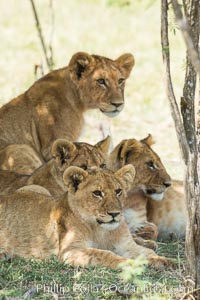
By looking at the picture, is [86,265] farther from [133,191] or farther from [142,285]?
[133,191]

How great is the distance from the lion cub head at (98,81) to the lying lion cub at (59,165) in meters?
0.74

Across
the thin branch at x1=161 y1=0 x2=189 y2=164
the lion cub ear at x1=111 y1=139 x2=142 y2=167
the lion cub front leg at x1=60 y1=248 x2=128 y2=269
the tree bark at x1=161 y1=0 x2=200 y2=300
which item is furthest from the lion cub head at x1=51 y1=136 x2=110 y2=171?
the thin branch at x1=161 y1=0 x2=189 y2=164

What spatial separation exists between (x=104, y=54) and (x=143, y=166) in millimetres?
5869

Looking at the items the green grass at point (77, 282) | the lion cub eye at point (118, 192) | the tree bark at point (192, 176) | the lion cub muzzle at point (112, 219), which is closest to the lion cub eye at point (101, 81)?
the lion cub eye at point (118, 192)

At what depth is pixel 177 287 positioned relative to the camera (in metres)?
5.76

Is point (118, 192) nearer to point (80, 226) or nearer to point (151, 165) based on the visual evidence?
point (80, 226)

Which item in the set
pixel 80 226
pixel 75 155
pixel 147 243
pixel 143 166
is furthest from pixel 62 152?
pixel 80 226

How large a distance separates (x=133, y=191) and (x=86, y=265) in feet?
4.78

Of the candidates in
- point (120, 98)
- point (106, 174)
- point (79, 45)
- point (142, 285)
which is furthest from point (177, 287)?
point (79, 45)

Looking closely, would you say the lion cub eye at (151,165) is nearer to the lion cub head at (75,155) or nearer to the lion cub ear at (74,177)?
the lion cub head at (75,155)

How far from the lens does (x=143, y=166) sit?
7.62m

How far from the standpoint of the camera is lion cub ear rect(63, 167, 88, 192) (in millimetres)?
6461

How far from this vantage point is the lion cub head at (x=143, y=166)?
757 centimetres

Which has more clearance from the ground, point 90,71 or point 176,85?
point 90,71
